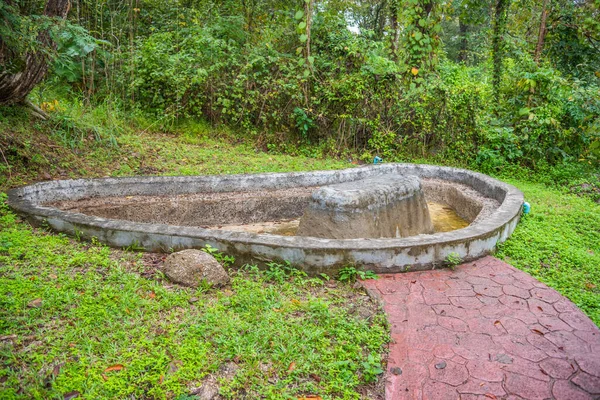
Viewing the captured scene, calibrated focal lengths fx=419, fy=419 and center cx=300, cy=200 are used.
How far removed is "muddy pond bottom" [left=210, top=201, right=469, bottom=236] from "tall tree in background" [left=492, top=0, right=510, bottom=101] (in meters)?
4.03

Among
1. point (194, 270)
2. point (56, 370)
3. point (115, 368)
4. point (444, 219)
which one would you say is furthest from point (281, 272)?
point (444, 219)

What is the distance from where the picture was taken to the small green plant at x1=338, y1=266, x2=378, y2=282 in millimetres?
3395

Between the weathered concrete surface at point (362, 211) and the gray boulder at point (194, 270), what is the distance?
135 centimetres

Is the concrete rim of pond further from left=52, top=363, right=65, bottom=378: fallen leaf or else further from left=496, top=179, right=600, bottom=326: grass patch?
left=52, top=363, right=65, bottom=378: fallen leaf

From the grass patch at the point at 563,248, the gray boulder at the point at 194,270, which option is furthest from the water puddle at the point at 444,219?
the gray boulder at the point at 194,270

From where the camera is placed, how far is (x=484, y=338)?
277 centimetres

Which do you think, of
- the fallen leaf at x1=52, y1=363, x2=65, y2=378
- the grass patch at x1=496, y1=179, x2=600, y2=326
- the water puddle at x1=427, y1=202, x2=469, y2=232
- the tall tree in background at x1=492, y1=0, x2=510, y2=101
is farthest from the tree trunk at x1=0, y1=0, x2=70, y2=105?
the tall tree in background at x1=492, y1=0, x2=510, y2=101

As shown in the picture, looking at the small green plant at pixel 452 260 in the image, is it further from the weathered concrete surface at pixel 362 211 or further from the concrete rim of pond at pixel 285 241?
the weathered concrete surface at pixel 362 211

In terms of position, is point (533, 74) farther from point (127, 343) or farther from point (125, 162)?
point (127, 343)

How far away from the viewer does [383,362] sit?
2510mm

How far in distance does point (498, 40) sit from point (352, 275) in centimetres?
756

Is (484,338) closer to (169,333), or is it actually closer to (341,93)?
(169,333)

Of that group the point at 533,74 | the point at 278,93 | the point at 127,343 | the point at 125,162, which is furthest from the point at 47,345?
the point at 533,74

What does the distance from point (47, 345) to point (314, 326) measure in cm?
156
